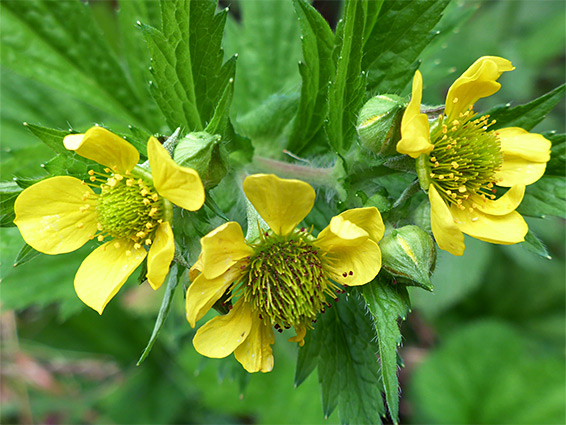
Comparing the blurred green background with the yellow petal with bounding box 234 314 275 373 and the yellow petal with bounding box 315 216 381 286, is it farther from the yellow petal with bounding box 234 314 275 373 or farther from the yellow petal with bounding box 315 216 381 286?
the yellow petal with bounding box 315 216 381 286

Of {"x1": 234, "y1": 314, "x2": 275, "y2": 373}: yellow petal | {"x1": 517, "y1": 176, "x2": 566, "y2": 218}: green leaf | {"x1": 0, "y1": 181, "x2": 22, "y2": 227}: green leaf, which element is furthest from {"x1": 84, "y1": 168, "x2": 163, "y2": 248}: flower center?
{"x1": 517, "y1": 176, "x2": 566, "y2": 218}: green leaf

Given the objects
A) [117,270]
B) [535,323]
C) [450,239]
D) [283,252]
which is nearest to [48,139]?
[117,270]

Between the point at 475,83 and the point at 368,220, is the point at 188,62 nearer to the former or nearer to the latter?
the point at 368,220

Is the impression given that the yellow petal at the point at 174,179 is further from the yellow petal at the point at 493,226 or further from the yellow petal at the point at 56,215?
the yellow petal at the point at 493,226

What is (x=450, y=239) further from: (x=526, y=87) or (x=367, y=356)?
(x=526, y=87)

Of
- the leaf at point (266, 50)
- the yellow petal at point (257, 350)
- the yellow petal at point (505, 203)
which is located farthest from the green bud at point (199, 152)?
the leaf at point (266, 50)

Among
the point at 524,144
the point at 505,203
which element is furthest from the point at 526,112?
the point at 505,203
